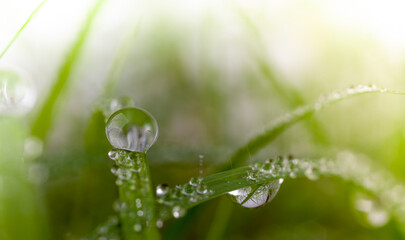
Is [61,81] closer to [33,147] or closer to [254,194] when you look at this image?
[33,147]

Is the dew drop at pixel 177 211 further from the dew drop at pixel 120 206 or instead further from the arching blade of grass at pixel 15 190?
the arching blade of grass at pixel 15 190

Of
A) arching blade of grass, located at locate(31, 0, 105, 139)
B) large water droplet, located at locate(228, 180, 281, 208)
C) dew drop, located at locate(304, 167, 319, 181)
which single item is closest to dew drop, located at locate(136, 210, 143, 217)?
large water droplet, located at locate(228, 180, 281, 208)

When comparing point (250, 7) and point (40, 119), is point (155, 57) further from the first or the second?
point (40, 119)

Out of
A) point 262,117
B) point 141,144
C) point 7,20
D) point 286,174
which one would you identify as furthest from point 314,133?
point 7,20

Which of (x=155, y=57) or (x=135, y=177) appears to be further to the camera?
(x=155, y=57)

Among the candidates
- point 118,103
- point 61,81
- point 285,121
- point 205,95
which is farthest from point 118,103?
point 205,95

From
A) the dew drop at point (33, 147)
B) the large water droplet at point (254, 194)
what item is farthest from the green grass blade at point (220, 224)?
the dew drop at point (33, 147)

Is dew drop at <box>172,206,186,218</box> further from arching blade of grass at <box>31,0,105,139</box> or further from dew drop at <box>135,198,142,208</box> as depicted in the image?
arching blade of grass at <box>31,0,105,139</box>
